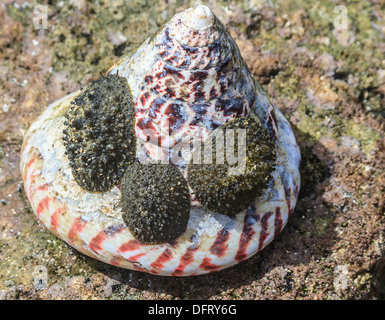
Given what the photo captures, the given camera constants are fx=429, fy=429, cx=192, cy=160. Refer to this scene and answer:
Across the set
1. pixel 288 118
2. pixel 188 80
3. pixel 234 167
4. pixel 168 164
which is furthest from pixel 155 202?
pixel 288 118

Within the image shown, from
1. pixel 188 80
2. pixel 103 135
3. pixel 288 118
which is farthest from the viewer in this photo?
pixel 288 118

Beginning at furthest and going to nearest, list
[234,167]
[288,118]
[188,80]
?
[288,118]
[234,167]
[188,80]

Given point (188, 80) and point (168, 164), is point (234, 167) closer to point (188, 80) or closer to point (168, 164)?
point (168, 164)

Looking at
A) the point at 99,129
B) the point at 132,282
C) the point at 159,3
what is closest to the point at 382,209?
the point at 132,282

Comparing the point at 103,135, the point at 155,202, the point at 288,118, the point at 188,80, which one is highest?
the point at 188,80

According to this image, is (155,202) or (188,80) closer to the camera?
(188,80)
